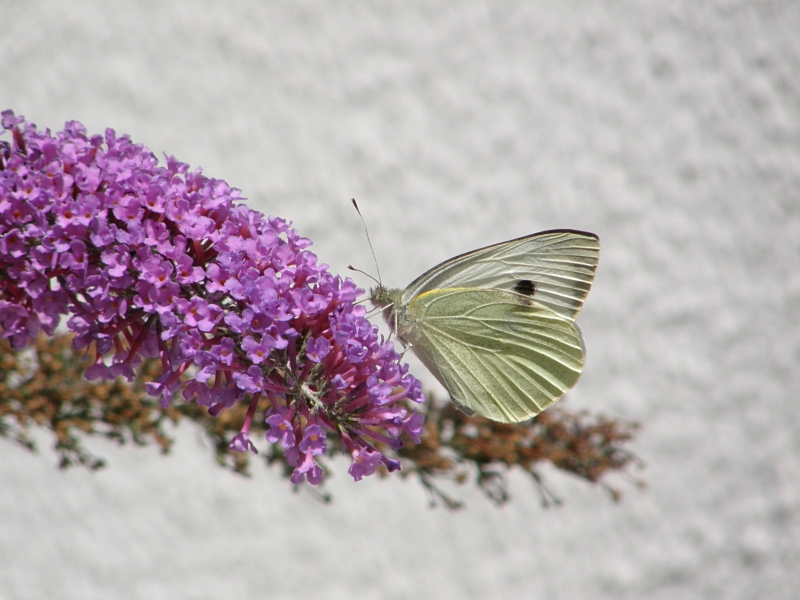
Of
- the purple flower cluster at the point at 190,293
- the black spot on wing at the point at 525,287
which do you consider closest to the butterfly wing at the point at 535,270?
the black spot on wing at the point at 525,287

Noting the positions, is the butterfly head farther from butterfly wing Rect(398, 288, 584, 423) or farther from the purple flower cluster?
the purple flower cluster

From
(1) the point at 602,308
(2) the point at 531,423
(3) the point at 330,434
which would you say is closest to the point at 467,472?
(2) the point at 531,423

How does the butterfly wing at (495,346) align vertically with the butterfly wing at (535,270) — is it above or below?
below

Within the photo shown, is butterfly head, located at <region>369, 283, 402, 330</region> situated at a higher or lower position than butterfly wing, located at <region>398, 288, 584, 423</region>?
higher

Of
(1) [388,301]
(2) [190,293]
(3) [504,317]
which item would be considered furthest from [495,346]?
(2) [190,293]

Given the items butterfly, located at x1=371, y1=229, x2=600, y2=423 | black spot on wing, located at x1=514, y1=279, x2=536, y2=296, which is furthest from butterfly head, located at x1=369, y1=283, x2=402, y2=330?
black spot on wing, located at x1=514, y1=279, x2=536, y2=296

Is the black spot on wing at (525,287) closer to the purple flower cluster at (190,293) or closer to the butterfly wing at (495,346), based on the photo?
the butterfly wing at (495,346)
